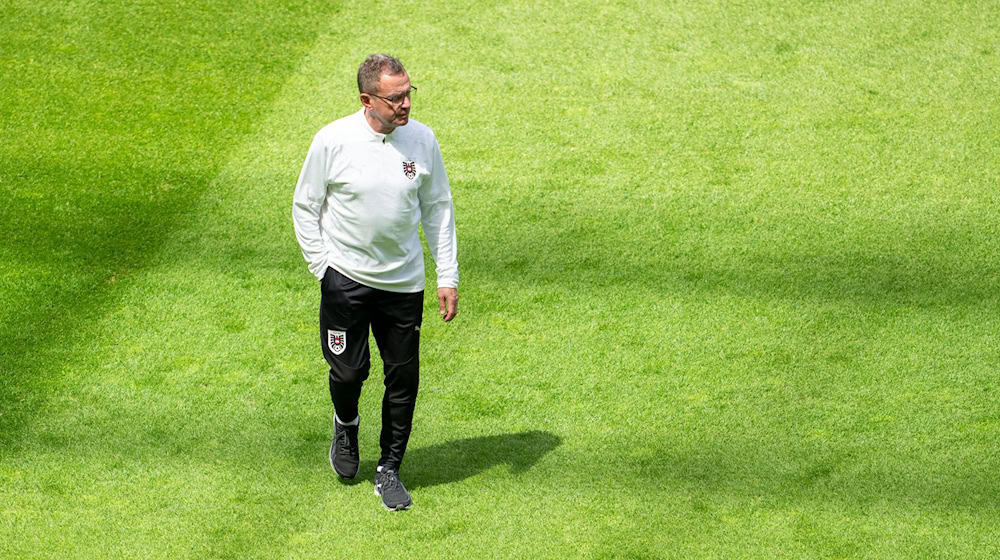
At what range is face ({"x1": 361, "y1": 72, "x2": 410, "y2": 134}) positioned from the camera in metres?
3.71

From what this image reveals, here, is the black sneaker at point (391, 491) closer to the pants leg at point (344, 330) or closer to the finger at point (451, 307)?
the pants leg at point (344, 330)

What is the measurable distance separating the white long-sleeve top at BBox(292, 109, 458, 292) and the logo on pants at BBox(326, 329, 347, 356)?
8.6 inches

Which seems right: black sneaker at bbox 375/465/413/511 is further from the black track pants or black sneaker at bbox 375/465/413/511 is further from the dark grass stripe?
the dark grass stripe

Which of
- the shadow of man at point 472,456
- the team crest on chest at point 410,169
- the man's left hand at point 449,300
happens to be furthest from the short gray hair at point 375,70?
the shadow of man at point 472,456

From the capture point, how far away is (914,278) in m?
5.77

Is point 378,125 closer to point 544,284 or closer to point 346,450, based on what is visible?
point 346,450

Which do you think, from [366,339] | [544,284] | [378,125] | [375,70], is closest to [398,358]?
[366,339]

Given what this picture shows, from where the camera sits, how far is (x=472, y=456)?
4598 millimetres

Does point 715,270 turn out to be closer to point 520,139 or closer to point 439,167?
point 520,139

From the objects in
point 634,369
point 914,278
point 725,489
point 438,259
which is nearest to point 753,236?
point 914,278

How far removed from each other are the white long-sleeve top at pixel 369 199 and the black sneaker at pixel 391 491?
73 cm

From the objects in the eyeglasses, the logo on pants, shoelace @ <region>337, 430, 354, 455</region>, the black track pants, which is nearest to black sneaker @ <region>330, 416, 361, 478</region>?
shoelace @ <region>337, 430, 354, 455</region>

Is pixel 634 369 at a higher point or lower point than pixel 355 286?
lower

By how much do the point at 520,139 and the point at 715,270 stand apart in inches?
66.5
